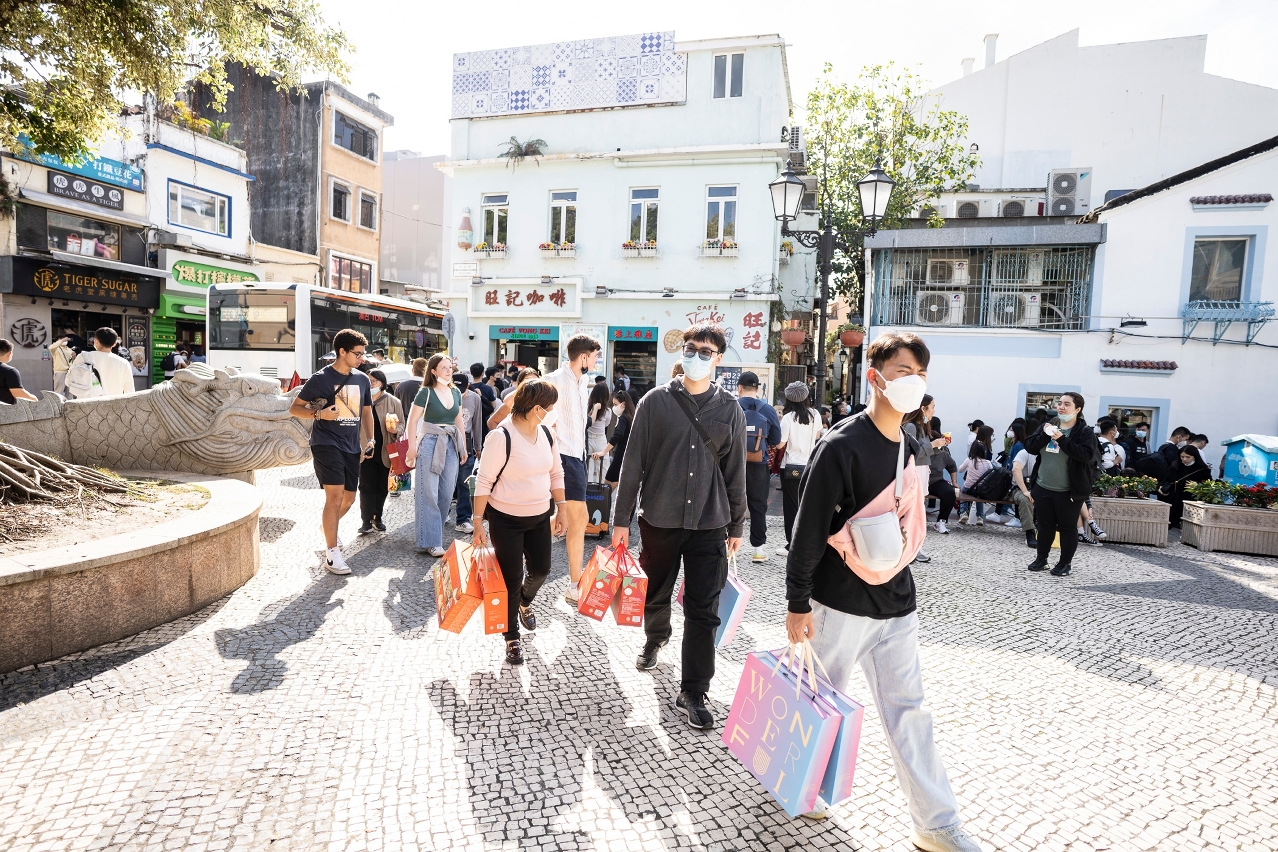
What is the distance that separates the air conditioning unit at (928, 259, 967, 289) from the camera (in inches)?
585

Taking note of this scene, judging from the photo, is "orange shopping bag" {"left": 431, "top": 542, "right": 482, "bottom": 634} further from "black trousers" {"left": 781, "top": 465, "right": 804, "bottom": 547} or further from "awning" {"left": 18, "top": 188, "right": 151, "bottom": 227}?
"awning" {"left": 18, "top": 188, "right": 151, "bottom": 227}

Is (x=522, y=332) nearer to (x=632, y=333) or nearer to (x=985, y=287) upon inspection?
(x=632, y=333)

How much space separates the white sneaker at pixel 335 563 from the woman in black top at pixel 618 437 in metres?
2.26

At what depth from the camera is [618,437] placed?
6.60 metres

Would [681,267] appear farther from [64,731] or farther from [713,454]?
[64,731]

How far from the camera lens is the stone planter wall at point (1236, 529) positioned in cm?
824

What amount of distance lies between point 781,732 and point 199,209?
968 inches

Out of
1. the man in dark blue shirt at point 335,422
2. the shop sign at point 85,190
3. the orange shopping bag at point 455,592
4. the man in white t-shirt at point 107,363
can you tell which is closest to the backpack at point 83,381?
the man in white t-shirt at point 107,363

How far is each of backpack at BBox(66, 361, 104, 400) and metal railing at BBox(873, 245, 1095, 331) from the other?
13.9 metres

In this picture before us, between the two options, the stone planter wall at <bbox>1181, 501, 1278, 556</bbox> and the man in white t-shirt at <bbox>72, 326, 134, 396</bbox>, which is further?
the stone planter wall at <bbox>1181, 501, 1278, 556</bbox>

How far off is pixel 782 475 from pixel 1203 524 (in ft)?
18.9

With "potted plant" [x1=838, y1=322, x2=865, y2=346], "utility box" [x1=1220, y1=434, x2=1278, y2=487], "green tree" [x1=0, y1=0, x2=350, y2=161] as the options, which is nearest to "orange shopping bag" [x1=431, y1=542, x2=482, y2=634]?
"green tree" [x1=0, y1=0, x2=350, y2=161]

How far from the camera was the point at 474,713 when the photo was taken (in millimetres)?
3424

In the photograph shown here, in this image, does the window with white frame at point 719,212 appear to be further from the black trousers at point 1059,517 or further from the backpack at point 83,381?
the backpack at point 83,381
